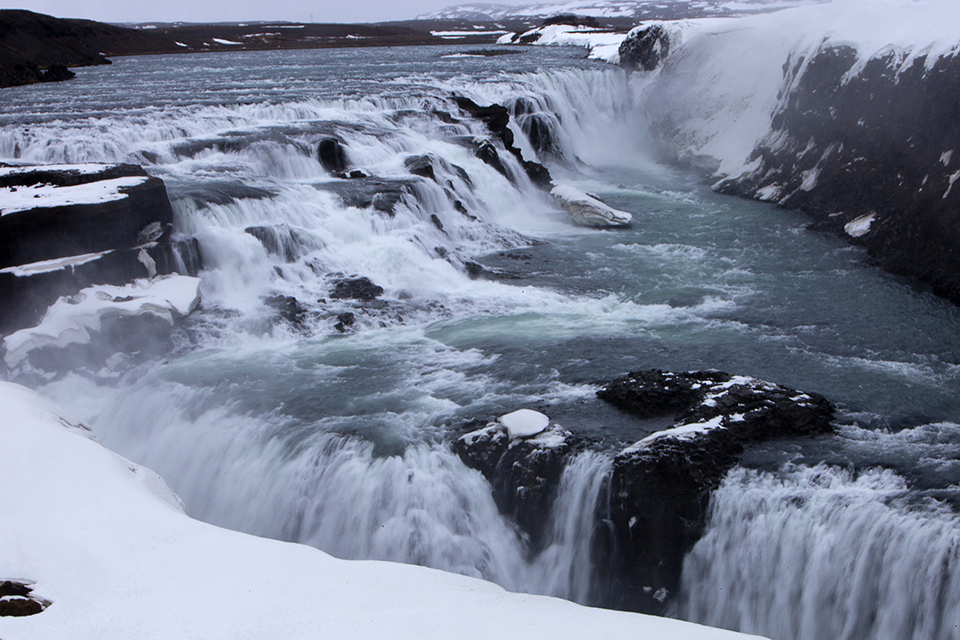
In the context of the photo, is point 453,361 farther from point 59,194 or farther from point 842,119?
point 842,119

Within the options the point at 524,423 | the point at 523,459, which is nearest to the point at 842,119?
the point at 524,423

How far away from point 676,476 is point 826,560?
151cm

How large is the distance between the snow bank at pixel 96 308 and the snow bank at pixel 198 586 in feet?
15.0

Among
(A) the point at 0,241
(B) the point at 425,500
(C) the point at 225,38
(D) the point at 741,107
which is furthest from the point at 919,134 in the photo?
(C) the point at 225,38

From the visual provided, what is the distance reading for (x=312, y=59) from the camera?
4500cm

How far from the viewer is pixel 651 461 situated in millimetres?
7934

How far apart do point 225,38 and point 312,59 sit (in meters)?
30.7

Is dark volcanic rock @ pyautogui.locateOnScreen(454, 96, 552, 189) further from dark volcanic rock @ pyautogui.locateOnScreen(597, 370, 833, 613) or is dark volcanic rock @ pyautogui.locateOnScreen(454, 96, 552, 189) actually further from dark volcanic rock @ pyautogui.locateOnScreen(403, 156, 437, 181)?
dark volcanic rock @ pyautogui.locateOnScreen(597, 370, 833, 613)

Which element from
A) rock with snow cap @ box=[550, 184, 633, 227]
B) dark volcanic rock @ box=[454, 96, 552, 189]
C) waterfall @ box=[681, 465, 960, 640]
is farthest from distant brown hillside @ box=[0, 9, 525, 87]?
waterfall @ box=[681, 465, 960, 640]

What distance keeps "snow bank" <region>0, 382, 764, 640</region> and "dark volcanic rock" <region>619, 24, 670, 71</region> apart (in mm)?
29231

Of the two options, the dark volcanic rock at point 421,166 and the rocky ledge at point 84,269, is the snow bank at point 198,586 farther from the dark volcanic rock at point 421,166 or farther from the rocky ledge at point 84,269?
the dark volcanic rock at point 421,166

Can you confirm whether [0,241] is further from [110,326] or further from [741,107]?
[741,107]

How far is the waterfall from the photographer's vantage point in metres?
6.66

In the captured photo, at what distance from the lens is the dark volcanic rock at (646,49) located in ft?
104
